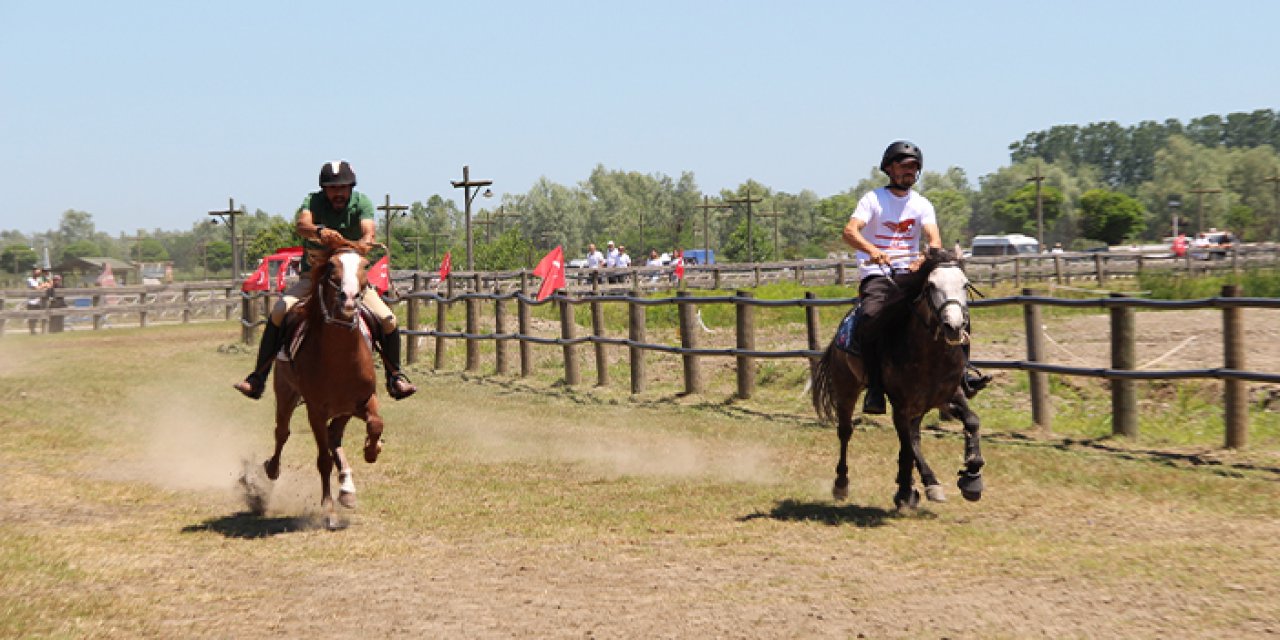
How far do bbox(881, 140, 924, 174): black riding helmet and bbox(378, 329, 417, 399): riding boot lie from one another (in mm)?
3620

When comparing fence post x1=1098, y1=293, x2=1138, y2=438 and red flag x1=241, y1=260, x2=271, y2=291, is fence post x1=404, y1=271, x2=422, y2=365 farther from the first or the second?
fence post x1=1098, y1=293, x2=1138, y2=438

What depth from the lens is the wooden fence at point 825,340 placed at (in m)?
10.4

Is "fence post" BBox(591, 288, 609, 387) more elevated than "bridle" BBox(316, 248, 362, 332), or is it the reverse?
"bridle" BBox(316, 248, 362, 332)

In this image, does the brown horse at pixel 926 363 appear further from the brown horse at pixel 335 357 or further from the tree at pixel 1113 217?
the tree at pixel 1113 217

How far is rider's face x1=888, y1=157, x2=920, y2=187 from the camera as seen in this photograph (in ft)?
27.8

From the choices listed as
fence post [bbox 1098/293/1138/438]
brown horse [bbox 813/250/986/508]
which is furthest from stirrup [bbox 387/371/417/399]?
fence post [bbox 1098/293/1138/438]

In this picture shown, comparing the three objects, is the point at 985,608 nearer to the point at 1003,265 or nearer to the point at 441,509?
the point at 441,509

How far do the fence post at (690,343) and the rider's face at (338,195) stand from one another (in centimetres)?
758

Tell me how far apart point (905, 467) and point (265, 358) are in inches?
179

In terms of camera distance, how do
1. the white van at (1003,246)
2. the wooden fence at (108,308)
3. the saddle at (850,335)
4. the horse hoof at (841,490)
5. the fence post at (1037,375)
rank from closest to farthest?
the saddle at (850,335), the horse hoof at (841,490), the fence post at (1037,375), the wooden fence at (108,308), the white van at (1003,246)

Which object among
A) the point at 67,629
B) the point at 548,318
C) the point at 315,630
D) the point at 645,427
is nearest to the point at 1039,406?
the point at 645,427

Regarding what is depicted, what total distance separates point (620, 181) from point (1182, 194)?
3086 inches

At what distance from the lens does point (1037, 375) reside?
1185 cm

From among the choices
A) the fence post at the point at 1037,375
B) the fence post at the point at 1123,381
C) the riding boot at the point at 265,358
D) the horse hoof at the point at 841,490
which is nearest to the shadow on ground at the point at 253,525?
the riding boot at the point at 265,358
